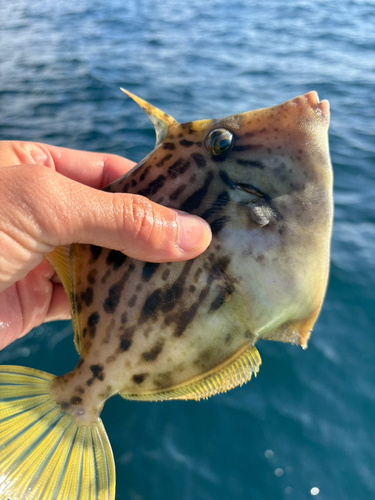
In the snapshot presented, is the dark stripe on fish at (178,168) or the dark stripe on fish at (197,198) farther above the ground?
the dark stripe on fish at (178,168)

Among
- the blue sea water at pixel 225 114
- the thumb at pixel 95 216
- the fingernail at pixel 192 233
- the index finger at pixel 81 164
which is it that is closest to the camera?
the fingernail at pixel 192 233

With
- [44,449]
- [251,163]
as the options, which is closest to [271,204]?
[251,163]

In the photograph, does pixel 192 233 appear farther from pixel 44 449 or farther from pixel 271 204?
pixel 44 449

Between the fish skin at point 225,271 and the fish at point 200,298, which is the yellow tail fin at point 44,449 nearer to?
the fish at point 200,298

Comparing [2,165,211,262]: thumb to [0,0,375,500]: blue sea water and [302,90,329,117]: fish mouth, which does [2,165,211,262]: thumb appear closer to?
[302,90,329,117]: fish mouth

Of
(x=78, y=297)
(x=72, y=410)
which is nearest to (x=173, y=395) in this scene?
(x=72, y=410)

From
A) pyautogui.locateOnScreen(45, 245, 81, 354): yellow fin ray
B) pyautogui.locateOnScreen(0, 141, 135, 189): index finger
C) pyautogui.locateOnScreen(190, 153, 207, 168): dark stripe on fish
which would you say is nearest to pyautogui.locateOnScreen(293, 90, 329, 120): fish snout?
pyautogui.locateOnScreen(190, 153, 207, 168): dark stripe on fish

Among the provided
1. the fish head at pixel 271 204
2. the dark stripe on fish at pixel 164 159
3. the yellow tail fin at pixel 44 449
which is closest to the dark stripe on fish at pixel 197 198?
the fish head at pixel 271 204
